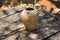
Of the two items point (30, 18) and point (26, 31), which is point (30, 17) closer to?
point (30, 18)

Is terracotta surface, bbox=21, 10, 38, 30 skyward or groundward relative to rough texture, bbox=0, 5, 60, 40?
skyward

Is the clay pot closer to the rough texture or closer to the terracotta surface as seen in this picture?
the terracotta surface

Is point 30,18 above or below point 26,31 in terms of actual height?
above

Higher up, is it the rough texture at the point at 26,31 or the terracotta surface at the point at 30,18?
the terracotta surface at the point at 30,18

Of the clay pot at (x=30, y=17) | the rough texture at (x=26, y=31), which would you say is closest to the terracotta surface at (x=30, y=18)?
the clay pot at (x=30, y=17)

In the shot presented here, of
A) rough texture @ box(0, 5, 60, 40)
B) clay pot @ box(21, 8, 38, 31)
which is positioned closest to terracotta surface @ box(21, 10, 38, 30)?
clay pot @ box(21, 8, 38, 31)

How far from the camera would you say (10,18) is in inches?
140

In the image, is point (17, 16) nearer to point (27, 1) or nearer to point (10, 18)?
point (10, 18)

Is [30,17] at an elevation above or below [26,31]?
above

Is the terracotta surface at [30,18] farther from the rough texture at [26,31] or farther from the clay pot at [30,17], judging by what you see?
the rough texture at [26,31]

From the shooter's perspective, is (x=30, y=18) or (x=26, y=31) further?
(x=26, y=31)

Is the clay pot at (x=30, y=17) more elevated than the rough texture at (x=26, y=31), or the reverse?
the clay pot at (x=30, y=17)

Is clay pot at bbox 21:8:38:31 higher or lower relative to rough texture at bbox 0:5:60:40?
higher

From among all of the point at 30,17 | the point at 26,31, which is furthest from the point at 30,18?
the point at 26,31
